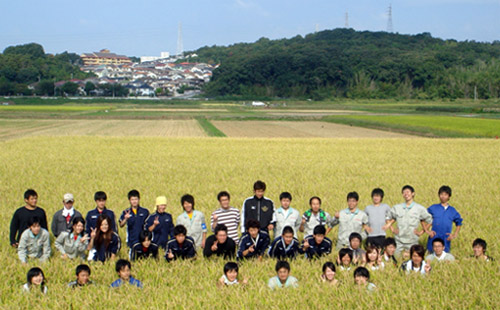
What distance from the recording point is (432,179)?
A: 16.5m

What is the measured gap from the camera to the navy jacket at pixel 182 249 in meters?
7.21

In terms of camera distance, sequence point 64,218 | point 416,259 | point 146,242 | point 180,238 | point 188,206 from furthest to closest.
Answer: point 64,218 → point 188,206 → point 146,242 → point 180,238 → point 416,259

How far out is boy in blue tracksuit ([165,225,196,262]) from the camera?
23.3ft

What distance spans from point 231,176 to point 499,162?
35.0 feet

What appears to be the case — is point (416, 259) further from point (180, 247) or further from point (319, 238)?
point (180, 247)

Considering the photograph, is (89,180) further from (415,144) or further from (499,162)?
(415,144)

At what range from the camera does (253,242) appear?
23.9ft

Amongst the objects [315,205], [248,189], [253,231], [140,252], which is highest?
[315,205]

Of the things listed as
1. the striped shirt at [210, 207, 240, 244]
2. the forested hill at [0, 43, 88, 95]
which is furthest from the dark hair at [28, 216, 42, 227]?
the forested hill at [0, 43, 88, 95]

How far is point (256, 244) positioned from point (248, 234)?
6.5 inches

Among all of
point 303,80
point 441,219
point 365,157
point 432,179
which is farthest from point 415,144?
point 303,80

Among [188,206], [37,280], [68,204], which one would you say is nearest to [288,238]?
[188,206]

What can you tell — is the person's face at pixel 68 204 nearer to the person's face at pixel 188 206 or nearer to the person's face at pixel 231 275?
the person's face at pixel 188 206

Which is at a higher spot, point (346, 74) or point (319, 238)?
point (346, 74)
